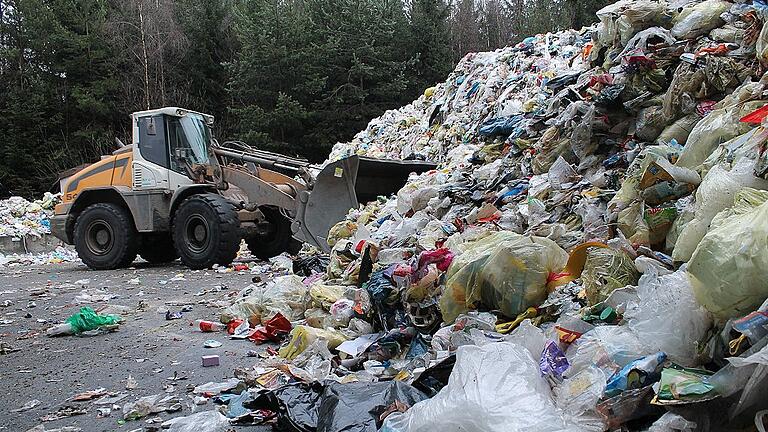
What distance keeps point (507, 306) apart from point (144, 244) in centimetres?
782

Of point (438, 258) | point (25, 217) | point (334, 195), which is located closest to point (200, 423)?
point (438, 258)

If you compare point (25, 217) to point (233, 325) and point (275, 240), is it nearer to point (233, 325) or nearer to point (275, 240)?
point (275, 240)

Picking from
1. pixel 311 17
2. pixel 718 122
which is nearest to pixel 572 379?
pixel 718 122

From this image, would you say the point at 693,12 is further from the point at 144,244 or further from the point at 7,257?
the point at 7,257

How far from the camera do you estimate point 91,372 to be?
4086 millimetres

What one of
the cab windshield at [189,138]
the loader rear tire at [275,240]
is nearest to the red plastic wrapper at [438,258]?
the loader rear tire at [275,240]

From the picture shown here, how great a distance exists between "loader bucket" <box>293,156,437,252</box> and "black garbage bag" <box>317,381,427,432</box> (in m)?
4.63

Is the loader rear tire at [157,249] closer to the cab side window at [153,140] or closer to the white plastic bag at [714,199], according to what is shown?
the cab side window at [153,140]

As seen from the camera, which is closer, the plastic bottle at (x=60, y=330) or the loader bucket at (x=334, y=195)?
the plastic bottle at (x=60, y=330)

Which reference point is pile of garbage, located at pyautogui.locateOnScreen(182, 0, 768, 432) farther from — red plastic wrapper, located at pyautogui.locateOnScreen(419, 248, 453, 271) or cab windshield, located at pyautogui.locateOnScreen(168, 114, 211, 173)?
cab windshield, located at pyautogui.locateOnScreen(168, 114, 211, 173)

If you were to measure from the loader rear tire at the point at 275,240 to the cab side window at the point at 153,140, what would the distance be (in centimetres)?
162

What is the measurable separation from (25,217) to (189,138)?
8874 millimetres

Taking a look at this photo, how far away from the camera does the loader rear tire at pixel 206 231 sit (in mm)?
8398

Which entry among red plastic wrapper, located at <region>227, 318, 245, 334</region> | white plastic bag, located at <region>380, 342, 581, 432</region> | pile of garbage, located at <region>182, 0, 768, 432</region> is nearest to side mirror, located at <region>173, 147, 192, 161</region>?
pile of garbage, located at <region>182, 0, 768, 432</region>
